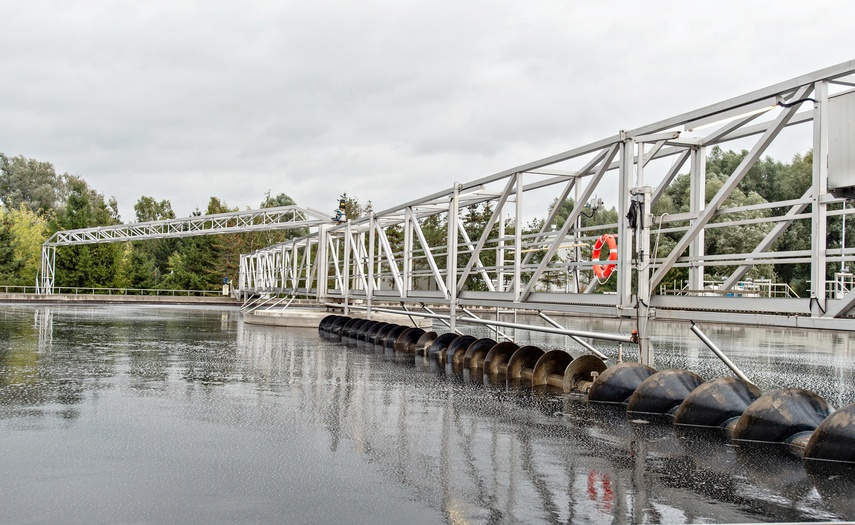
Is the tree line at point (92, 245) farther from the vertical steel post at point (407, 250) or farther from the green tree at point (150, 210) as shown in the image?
the vertical steel post at point (407, 250)

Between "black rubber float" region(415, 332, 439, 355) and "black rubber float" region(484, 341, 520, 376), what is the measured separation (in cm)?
349

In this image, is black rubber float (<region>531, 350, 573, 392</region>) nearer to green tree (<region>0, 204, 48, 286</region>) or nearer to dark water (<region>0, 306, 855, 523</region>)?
dark water (<region>0, 306, 855, 523</region>)

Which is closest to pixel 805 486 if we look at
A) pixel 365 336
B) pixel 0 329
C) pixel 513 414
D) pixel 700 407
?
pixel 700 407

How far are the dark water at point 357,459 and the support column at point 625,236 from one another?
61.4 inches

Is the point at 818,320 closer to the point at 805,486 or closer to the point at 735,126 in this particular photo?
the point at 805,486

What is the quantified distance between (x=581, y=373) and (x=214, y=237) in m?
76.2

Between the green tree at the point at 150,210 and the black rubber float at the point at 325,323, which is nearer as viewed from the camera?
the black rubber float at the point at 325,323

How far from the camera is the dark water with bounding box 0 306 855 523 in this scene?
465 centimetres

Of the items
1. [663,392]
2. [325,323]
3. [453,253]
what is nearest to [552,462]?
[663,392]

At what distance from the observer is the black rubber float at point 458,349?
14320 mm

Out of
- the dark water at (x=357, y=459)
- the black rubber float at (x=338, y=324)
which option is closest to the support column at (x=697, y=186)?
the dark water at (x=357, y=459)

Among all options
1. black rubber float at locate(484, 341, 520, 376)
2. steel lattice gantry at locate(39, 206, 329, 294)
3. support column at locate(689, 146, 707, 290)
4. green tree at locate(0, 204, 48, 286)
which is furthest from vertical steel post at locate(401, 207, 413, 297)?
green tree at locate(0, 204, 48, 286)

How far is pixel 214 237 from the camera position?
269 ft

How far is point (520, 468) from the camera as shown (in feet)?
19.0
